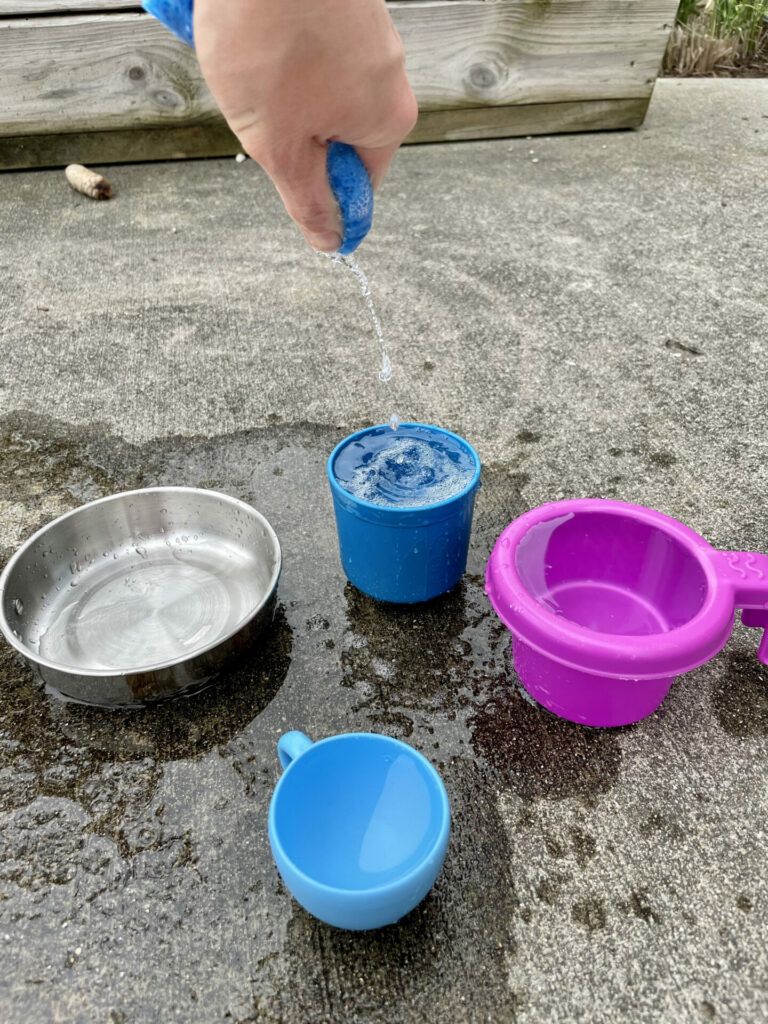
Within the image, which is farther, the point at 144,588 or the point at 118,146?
the point at 118,146

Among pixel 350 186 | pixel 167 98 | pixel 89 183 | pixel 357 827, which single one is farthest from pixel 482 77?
pixel 357 827

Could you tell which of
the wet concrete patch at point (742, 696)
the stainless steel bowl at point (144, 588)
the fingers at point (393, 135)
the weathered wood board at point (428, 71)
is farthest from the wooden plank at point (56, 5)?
the wet concrete patch at point (742, 696)

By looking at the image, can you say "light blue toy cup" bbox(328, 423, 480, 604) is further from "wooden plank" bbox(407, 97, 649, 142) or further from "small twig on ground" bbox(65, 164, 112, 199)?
"wooden plank" bbox(407, 97, 649, 142)

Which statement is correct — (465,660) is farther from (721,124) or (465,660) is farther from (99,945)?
(721,124)

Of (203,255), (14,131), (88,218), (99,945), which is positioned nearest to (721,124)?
(203,255)

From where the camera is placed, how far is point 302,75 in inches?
24.6

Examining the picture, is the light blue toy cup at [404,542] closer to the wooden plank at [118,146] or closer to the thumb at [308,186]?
the thumb at [308,186]

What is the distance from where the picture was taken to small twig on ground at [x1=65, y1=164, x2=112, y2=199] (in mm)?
3299

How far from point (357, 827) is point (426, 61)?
11.8ft

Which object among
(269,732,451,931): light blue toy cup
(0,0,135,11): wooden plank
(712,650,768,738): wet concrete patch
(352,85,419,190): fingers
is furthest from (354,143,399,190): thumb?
(0,0,135,11): wooden plank

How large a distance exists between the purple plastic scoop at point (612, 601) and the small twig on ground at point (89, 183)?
9.27 ft

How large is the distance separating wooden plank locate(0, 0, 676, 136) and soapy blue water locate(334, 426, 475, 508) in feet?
9.01

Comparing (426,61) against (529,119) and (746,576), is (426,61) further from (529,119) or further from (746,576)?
(746,576)

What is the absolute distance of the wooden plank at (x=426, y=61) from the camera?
3.34 m
